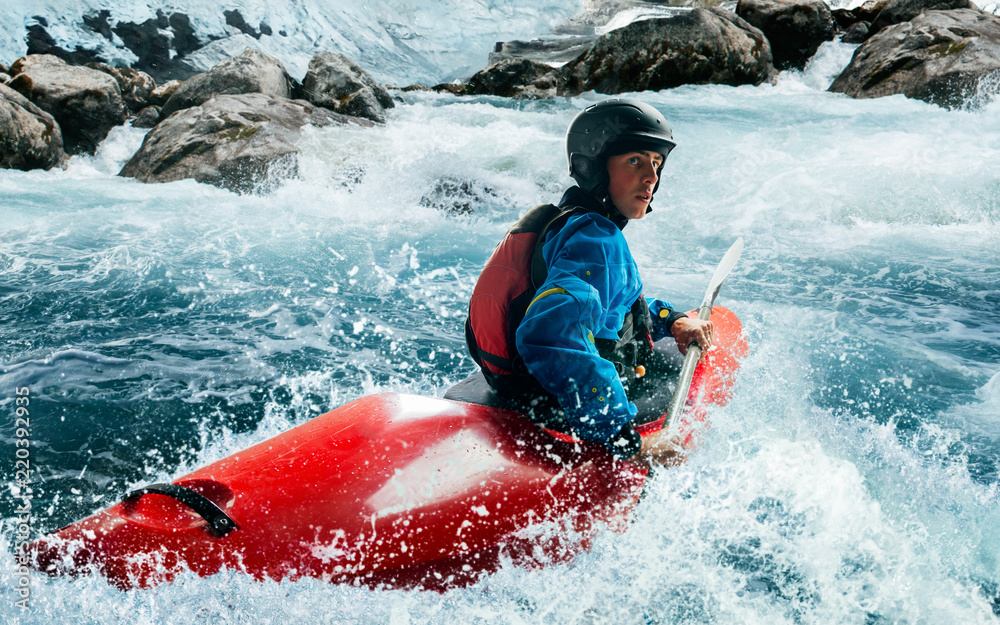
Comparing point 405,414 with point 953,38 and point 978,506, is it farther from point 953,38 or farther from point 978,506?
point 953,38

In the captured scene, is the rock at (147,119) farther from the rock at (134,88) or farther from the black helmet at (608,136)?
the black helmet at (608,136)

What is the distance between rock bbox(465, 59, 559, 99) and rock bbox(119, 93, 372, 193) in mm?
5984

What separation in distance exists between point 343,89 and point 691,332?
9.89m

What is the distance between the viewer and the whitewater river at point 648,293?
76.0 inches

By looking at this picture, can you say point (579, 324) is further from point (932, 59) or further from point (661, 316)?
point (932, 59)

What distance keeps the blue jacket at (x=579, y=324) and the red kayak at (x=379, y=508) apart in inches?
7.4

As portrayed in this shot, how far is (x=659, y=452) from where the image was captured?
1914mm

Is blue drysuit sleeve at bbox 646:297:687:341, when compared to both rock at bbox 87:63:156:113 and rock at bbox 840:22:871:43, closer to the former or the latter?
rock at bbox 87:63:156:113

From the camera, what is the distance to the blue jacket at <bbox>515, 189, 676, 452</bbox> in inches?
65.4

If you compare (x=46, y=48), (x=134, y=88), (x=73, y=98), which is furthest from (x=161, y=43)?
(x=73, y=98)

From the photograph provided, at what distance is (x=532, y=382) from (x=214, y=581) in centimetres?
100

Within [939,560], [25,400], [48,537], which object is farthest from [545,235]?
[25,400]

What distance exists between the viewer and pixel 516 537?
174 cm

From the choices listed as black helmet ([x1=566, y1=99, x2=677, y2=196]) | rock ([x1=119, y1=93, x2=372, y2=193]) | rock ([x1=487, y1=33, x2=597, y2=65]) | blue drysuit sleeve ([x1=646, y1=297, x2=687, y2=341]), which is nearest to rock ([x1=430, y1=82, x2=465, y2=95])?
rock ([x1=487, y1=33, x2=597, y2=65])
